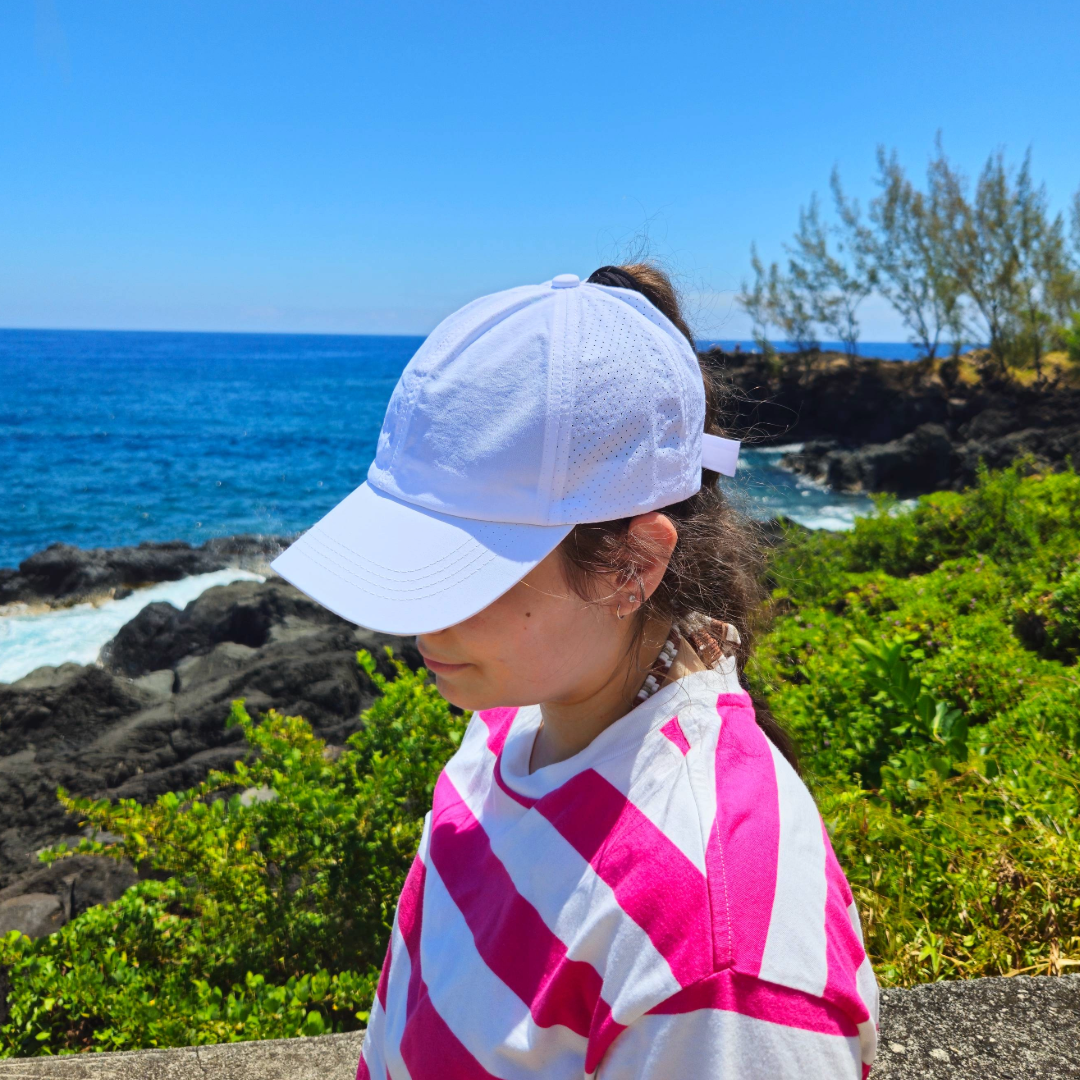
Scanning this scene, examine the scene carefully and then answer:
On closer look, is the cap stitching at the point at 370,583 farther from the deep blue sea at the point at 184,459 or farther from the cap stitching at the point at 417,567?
the deep blue sea at the point at 184,459

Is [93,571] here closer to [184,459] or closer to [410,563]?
[410,563]

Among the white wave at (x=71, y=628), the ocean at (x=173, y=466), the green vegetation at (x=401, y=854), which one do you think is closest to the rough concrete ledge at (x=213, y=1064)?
the green vegetation at (x=401, y=854)

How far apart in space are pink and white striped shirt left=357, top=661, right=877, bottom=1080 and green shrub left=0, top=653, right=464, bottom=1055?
1.33 m

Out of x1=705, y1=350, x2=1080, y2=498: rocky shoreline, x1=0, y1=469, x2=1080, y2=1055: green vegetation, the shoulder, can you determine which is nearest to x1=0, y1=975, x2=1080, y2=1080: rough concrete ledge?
x1=0, y1=469, x2=1080, y2=1055: green vegetation

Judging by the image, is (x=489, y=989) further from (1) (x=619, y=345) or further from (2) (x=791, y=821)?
(1) (x=619, y=345)

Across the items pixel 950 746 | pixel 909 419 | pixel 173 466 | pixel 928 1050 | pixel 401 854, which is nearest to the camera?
pixel 928 1050

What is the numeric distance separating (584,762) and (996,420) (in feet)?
86.8

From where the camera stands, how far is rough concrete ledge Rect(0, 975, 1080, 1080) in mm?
1475

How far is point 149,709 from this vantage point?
8141 mm

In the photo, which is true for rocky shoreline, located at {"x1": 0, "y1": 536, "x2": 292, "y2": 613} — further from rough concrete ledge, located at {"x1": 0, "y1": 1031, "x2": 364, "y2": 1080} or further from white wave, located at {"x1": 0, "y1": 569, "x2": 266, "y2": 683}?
rough concrete ledge, located at {"x1": 0, "y1": 1031, "x2": 364, "y2": 1080}

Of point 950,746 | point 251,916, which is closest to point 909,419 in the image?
point 950,746

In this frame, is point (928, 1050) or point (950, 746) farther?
point (950, 746)

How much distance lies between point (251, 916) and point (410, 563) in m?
2.02

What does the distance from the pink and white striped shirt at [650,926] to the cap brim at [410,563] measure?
0.78 ft
